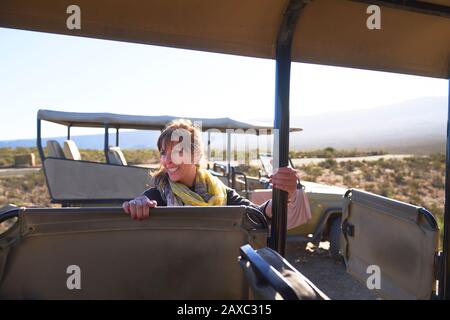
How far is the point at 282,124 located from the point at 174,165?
0.68 meters

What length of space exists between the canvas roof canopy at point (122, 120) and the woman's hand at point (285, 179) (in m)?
4.73

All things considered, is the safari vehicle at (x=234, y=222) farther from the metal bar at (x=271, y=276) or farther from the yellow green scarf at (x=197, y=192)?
the yellow green scarf at (x=197, y=192)

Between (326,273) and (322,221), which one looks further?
(322,221)

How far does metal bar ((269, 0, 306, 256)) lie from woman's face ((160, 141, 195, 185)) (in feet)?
1.79

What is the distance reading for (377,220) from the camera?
7.35 ft

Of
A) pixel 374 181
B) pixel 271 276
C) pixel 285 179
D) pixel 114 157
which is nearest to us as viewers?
pixel 271 276

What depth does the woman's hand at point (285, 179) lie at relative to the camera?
1835 millimetres

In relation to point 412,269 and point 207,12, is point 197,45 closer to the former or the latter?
point 207,12

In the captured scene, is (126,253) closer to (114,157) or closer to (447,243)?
(447,243)

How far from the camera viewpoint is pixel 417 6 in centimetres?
191

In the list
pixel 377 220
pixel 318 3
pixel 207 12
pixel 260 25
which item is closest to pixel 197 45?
pixel 207 12

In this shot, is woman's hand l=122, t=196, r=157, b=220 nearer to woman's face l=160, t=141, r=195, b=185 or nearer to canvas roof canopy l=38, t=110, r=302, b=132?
woman's face l=160, t=141, r=195, b=185

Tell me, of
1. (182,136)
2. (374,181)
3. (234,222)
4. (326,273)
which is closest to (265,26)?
(182,136)

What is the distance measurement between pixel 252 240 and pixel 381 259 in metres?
1.05
